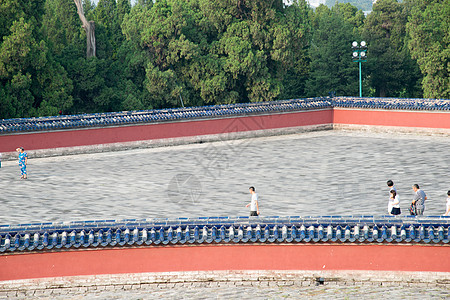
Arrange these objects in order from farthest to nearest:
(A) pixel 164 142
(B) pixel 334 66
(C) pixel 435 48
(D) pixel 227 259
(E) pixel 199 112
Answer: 1. (B) pixel 334 66
2. (C) pixel 435 48
3. (E) pixel 199 112
4. (A) pixel 164 142
5. (D) pixel 227 259

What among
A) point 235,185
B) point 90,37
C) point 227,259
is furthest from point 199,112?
point 227,259

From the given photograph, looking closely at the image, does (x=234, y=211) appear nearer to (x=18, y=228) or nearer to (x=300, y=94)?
(x=18, y=228)

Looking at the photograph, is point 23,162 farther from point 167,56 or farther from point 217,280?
point 167,56

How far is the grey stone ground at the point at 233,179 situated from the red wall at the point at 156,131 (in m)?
0.63

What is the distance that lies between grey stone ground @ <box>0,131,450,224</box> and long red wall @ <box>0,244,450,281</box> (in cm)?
411

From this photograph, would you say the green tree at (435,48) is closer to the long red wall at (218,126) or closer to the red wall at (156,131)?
the long red wall at (218,126)

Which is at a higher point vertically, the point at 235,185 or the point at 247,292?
the point at 235,185

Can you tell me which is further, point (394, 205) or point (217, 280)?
point (394, 205)

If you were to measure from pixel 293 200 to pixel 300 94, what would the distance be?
27.4 meters

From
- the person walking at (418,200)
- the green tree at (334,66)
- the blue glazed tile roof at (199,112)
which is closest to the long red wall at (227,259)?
the person walking at (418,200)

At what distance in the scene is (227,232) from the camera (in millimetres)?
12195

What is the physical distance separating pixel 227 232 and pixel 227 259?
1.78ft

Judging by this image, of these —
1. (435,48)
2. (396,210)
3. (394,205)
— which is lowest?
(396,210)

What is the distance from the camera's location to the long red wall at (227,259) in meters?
12.0
